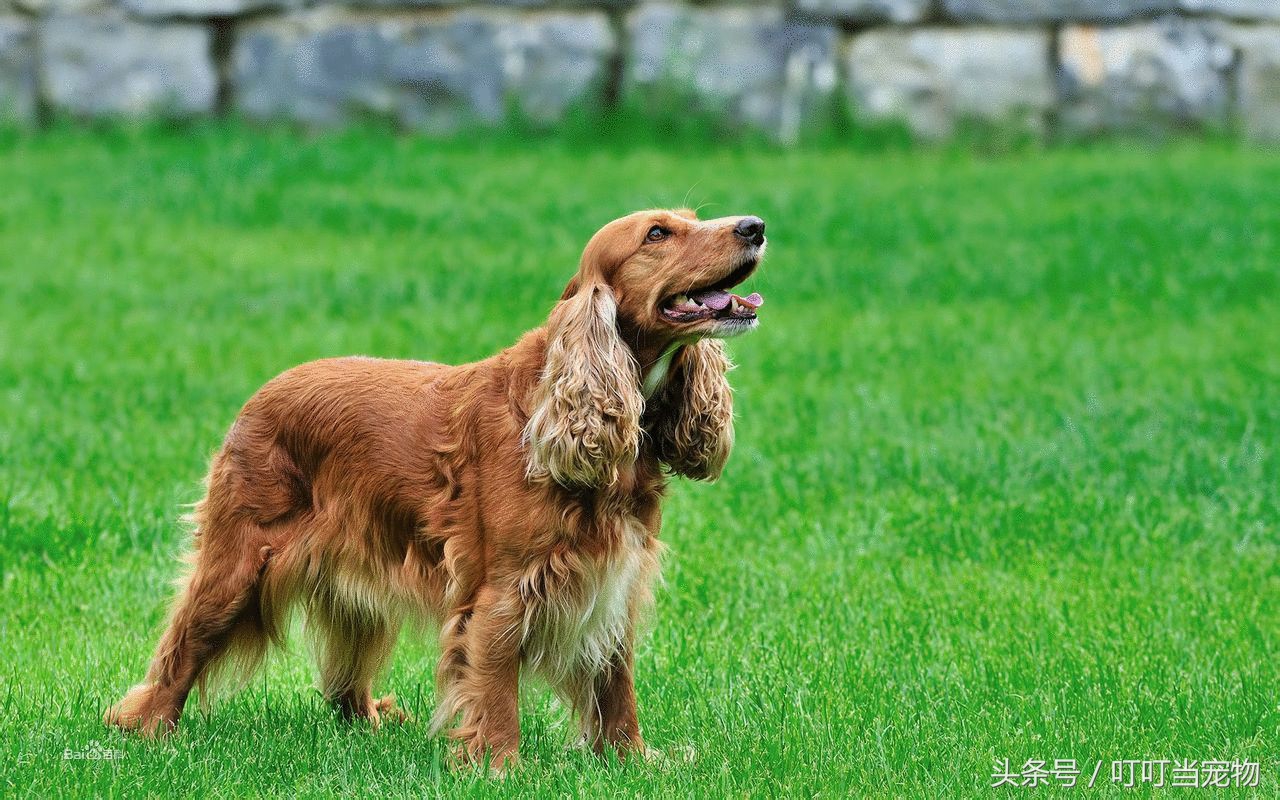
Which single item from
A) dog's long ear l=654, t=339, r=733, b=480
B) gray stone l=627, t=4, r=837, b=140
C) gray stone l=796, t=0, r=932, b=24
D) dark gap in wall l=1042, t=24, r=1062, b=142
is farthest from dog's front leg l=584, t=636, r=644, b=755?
dark gap in wall l=1042, t=24, r=1062, b=142

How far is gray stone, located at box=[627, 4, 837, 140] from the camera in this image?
45.2 ft

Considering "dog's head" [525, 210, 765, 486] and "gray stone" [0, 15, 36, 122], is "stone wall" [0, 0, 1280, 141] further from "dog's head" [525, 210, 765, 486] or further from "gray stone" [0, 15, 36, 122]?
"dog's head" [525, 210, 765, 486]

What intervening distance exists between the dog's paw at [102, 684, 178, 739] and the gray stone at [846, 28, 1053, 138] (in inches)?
404

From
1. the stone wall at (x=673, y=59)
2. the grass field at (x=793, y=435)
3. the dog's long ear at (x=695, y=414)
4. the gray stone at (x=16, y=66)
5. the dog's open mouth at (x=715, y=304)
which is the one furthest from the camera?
the gray stone at (x=16, y=66)

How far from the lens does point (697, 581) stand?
6.09m

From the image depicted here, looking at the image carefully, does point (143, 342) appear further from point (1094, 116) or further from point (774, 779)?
point (1094, 116)

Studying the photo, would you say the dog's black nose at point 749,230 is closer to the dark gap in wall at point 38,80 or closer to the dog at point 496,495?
the dog at point 496,495

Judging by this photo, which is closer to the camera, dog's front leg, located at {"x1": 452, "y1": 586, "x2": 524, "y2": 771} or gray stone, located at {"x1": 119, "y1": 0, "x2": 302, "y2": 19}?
dog's front leg, located at {"x1": 452, "y1": 586, "x2": 524, "y2": 771}

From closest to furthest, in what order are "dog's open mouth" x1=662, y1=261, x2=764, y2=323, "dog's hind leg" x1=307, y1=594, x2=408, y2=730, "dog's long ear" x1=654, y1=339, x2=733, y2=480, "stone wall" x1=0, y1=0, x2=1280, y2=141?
"dog's open mouth" x1=662, y1=261, x2=764, y2=323 < "dog's long ear" x1=654, y1=339, x2=733, y2=480 < "dog's hind leg" x1=307, y1=594, x2=408, y2=730 < "stone wall" x1=0, y1=0, x2=1280, y2=141

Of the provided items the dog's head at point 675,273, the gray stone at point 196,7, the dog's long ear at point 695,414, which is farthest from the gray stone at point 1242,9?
the dog's head at point 675,273

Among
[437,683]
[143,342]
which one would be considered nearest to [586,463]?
[437,683]

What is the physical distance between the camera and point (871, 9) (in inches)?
542

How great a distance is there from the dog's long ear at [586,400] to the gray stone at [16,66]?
1108cm

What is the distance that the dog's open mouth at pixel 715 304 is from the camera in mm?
4246
